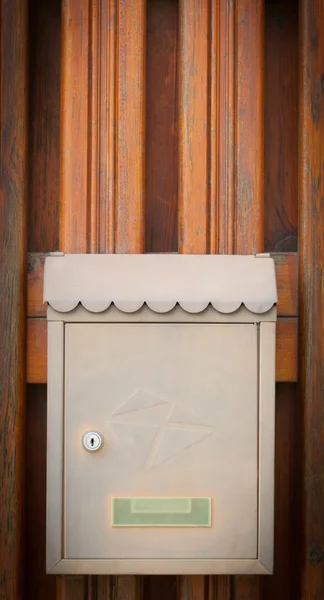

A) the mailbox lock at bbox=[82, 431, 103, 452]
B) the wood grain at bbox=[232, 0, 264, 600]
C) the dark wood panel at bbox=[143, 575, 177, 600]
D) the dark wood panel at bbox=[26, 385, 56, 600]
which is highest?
the wood grain at bbox=[232, 0, 264, 600]

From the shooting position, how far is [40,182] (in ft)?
4.31

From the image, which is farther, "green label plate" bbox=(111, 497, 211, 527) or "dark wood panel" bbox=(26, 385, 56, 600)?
"dark wood panel" bbox=(26, 385, 56, 600)

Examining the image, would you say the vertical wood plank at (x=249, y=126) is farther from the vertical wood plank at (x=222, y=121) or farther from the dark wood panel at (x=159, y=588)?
the dark wood panel at (x=159, y=588)

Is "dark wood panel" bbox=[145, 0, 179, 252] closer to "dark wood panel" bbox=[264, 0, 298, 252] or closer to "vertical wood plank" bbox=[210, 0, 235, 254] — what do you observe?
"vertical wood plank" bbox=[210, 0, 235, 254]

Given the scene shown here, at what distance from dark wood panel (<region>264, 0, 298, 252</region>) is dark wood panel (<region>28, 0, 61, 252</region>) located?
0.50 m

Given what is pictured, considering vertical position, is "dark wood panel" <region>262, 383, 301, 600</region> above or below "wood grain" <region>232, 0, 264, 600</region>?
below

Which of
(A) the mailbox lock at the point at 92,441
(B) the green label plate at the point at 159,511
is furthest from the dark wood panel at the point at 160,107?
(B) the green label plate at the point at 159,511

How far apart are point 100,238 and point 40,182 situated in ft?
0.69

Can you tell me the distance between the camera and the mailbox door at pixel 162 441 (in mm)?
1120

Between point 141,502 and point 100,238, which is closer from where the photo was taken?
point 141,502

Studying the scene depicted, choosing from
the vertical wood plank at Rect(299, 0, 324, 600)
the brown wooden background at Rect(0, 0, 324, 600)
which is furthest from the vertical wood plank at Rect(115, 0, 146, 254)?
the vertical wood plank at Rect(299, 0, 324, 600)

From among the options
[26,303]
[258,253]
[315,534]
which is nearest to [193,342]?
[258,253]

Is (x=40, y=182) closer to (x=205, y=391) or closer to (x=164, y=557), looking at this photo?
(x=205, y=391)

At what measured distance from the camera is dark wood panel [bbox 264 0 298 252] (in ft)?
4.31
